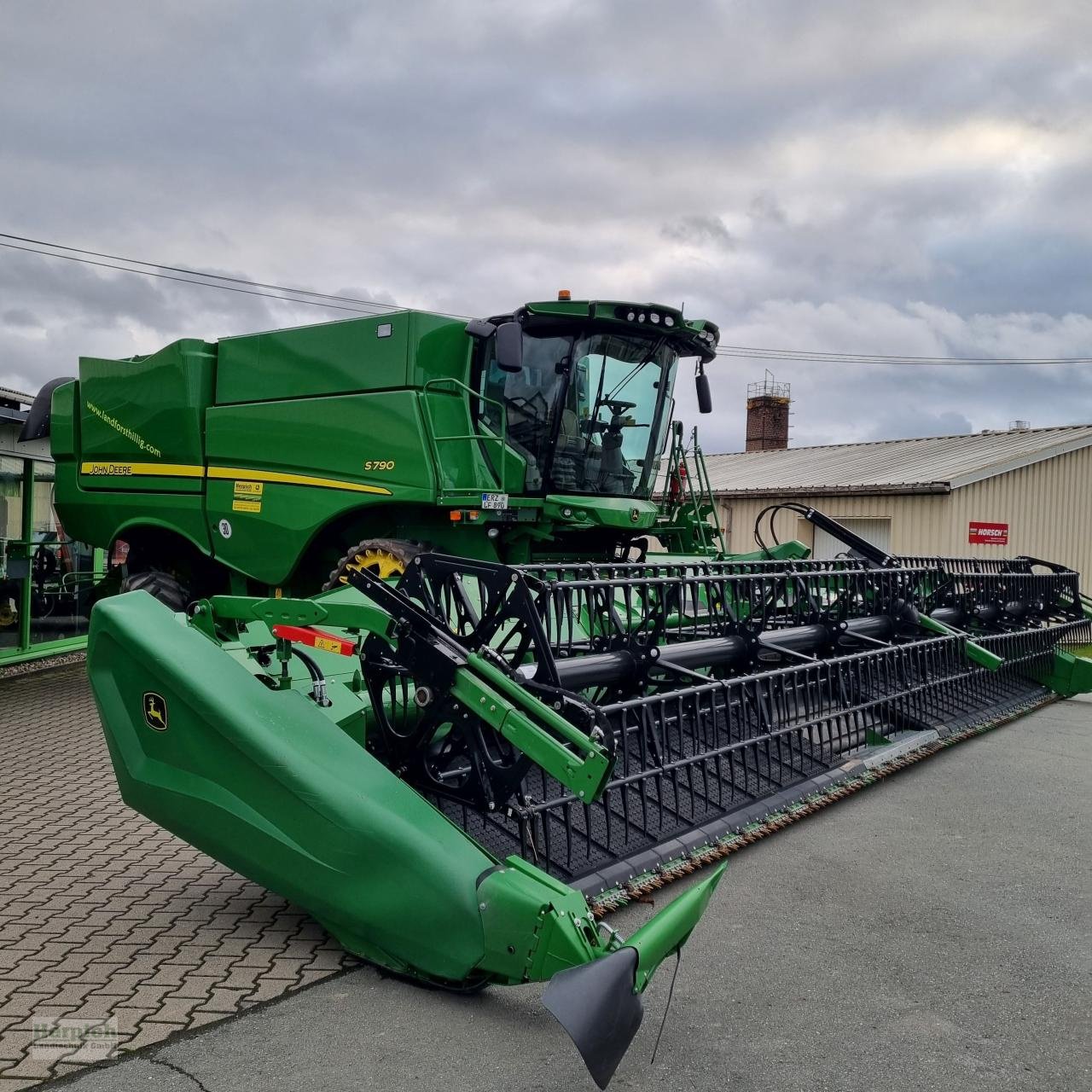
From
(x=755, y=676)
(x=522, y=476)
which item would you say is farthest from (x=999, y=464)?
(x=755, y=676)

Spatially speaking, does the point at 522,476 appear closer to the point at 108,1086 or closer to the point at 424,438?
the point at 424,438

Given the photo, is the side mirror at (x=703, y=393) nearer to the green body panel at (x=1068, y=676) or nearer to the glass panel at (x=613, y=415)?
the glass panel at (x=613, y=415)

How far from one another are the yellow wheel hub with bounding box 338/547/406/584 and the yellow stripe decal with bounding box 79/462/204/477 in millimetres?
2494

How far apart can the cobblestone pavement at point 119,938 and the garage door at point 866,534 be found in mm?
11571

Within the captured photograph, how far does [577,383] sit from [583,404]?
0.19 meters

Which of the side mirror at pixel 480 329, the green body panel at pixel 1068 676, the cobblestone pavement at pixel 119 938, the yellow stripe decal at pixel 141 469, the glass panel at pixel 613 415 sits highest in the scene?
the side mirror at pixel 480 329

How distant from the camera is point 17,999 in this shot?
2988mm

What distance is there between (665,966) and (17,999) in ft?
6.48

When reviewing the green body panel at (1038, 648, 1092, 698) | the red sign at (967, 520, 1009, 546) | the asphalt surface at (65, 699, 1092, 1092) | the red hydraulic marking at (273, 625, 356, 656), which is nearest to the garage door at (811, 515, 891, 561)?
the red sign at (967, 520, 1009, 546)

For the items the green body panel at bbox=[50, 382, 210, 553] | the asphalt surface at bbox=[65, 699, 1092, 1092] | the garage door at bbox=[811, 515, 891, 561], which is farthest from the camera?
the garage door at bbox=[811, 515, 891, 561]

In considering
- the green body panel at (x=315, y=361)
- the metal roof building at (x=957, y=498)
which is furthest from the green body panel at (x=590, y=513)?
the metal roof building at (x=957, y=498)

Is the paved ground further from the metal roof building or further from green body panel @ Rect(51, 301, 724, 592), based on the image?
the metal roof building

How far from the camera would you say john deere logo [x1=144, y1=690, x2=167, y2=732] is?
133 inches

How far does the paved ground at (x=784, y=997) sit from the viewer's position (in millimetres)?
2621
